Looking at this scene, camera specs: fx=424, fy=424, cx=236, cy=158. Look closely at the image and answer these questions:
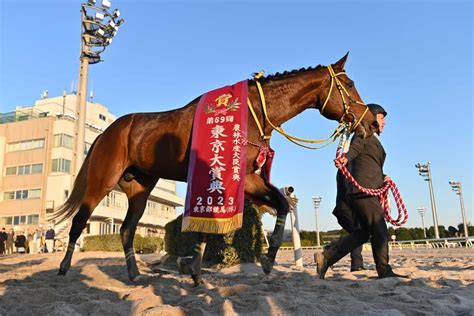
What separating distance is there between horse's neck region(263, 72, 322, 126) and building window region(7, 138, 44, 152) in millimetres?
44125

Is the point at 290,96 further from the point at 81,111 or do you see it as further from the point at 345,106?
the point at 81,111

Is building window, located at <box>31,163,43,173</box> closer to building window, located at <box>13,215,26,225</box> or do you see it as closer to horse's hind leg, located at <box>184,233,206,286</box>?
building window, located at <box>13,215,26,225</box>

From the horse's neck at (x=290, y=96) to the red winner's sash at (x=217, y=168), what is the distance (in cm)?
35

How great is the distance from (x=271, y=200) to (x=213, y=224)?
27.3 inches

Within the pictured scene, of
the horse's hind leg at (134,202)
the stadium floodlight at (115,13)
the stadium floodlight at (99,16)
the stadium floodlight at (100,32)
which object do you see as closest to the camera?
the horse's hind leg at (134,202)

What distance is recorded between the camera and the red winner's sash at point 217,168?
4539 millimetres

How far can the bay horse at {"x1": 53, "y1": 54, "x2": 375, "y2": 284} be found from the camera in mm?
4762

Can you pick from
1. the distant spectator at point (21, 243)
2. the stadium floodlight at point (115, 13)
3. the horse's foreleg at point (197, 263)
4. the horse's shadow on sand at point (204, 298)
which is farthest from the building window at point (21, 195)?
the horse's foreleg at point (197, 263)

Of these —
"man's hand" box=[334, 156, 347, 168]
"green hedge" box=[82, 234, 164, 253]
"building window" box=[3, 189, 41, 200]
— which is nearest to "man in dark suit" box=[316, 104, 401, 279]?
"man's hand" box=[334, 156, 347, 168]

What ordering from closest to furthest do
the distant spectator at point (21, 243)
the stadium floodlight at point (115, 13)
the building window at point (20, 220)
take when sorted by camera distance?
the stadium floodlight at point (115, 13), the distant spectator at point (21, 243), the building window at point (20, 220)

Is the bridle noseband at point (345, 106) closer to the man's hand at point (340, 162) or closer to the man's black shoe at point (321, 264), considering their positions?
the man's hand at point (340, 162)

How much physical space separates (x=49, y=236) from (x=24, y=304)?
24276 millimetres

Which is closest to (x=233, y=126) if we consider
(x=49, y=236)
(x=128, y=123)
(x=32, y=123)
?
(x=128, y=123)

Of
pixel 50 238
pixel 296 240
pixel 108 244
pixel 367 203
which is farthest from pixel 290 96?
pixel 50 238
